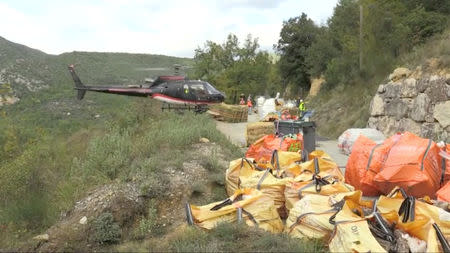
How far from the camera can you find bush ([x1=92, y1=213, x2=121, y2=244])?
207 inches

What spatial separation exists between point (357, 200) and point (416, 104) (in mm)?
8482

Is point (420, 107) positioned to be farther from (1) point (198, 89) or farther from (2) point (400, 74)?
(1) point (198, 89)

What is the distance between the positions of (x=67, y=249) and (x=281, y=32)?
33.3 meters

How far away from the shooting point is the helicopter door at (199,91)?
17734 mm

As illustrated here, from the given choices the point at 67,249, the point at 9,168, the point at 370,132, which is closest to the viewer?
the point at 67,249

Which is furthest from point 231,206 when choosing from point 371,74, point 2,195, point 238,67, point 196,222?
point 238,67

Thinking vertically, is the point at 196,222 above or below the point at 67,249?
above

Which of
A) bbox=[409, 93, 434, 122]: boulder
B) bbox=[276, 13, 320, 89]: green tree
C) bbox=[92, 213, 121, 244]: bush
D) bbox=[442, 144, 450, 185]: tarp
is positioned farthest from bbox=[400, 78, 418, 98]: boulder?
bbox=[276, 13, 320, 89]: green tree

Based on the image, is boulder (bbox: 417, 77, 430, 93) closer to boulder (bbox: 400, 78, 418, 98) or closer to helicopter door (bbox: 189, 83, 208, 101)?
boulder (bbox: 400, 78, 418, 98)

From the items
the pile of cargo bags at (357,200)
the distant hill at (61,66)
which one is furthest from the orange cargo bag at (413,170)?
the distant hill at (61,66)

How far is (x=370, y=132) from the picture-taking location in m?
11.4

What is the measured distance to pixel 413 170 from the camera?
534 cm

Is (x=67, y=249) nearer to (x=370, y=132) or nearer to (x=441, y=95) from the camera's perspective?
(x=370, y=132)

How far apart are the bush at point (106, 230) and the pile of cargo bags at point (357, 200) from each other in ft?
4.35
